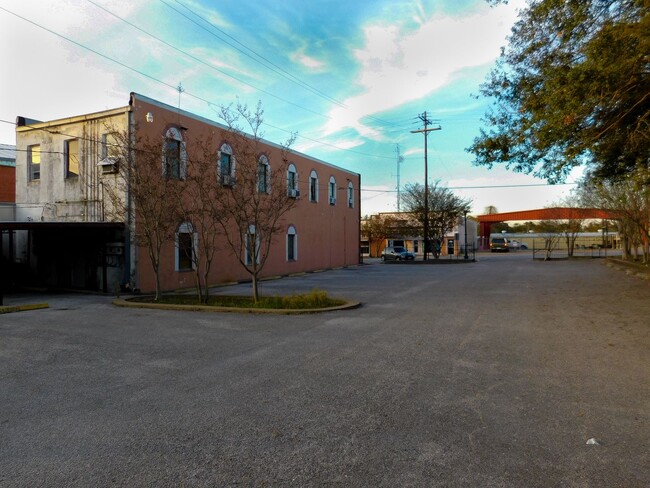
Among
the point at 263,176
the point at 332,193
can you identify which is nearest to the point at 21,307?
the point at 263,176

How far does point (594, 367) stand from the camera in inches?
257

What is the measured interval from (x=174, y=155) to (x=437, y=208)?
103 feet

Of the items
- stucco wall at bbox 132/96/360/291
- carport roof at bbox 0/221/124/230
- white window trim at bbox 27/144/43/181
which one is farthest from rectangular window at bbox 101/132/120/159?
white window trim at bbox 27/144/43/181

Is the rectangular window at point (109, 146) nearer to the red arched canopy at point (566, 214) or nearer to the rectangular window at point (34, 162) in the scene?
the rectangular window at point (34, 162)

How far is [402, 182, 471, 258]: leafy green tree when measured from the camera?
42.6 metres

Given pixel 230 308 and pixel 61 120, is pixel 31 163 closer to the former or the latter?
pixel 61 120

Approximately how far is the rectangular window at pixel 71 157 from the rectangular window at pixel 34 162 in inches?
74.9

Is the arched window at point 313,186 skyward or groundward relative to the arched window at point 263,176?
skyward

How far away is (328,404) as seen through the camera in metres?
5.00

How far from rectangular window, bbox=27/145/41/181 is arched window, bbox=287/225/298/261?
42.6 ft

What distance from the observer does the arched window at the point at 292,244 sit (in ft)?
90.0

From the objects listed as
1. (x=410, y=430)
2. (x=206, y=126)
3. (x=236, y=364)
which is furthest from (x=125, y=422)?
(x=206, y=126)

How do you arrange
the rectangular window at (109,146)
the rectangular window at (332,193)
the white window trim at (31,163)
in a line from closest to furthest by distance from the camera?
the rectangular window at (109,146), the white window trim at (31,163), the rectangular window at (332,193)

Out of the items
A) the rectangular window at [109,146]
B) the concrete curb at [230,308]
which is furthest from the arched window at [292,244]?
the concrete curb at [230,308]
